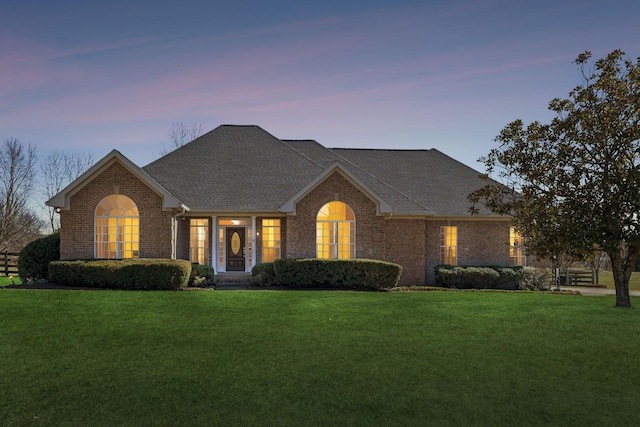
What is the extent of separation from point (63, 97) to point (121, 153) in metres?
5.50

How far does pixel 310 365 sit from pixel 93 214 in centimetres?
1646

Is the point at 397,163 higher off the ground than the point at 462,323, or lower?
higher

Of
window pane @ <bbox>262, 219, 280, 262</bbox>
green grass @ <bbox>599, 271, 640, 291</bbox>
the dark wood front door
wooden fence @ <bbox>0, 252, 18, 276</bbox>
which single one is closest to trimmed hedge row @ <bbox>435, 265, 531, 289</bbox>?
window pane @ <bbox>262, 219, 280, 262</bbox>

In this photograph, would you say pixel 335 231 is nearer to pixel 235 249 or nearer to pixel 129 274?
pixel 235 249

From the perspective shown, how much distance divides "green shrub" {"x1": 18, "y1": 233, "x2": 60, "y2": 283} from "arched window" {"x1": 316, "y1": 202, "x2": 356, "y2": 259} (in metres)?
11.3

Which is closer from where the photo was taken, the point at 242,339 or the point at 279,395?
the point at 279,395

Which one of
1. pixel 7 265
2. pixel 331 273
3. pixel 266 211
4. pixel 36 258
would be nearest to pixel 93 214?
pixel 36 258

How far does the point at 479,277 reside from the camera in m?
25.7

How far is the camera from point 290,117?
28109 mm

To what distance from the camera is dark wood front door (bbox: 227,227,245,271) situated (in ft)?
83.3

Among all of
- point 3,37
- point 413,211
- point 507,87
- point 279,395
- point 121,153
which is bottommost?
point 279,395

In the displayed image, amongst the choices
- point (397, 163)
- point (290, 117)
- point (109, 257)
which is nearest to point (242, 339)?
point (109, 257)

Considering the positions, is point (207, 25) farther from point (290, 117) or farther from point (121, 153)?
point (290, 117)

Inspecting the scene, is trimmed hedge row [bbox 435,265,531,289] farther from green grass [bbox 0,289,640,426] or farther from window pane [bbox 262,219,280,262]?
green grass [bbox 0,289,640,426]
